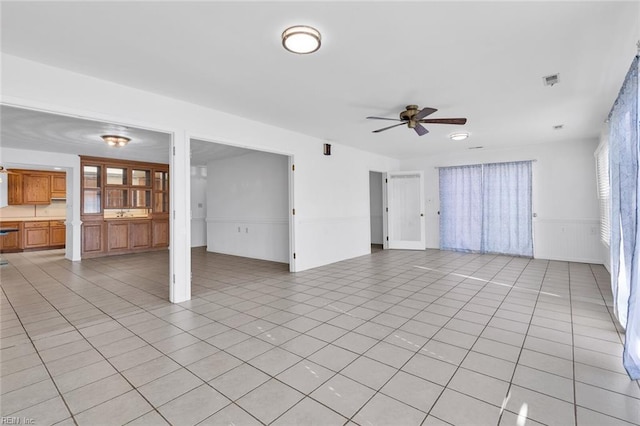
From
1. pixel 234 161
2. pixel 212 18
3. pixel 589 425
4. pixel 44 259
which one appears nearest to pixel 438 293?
pixel 589 425

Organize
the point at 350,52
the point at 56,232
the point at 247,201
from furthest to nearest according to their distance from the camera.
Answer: the point at 56,232
the point at 247,201
the point at 350,52

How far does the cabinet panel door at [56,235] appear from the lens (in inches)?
345

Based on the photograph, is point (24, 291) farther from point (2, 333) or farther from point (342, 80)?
point (342, 80)

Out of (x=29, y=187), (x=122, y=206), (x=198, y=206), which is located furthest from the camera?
(x=198, y=206)

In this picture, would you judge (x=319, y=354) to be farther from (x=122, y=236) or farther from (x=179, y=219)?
(x=122, y=236)

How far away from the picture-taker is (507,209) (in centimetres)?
674

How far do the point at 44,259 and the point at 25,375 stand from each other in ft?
21.9

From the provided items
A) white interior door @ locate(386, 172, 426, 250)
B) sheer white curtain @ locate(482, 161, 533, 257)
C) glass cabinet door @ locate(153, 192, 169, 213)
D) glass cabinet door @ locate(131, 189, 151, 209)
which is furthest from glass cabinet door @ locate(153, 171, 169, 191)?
sheer white curtain @ locate(482, 161, 533, 257)

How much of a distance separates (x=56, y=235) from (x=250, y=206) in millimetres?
6480

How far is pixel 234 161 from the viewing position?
7.35 m

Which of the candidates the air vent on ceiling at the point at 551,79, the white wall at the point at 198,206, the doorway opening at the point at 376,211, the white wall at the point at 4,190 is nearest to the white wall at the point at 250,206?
the white wall at the point at 198,206

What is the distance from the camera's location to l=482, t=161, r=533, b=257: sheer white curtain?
21.5 feet

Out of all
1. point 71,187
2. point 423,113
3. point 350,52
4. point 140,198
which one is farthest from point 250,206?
point 350,52

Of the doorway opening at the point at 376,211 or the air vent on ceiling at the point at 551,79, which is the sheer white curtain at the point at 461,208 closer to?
the doorway opening at the point at 376,211
